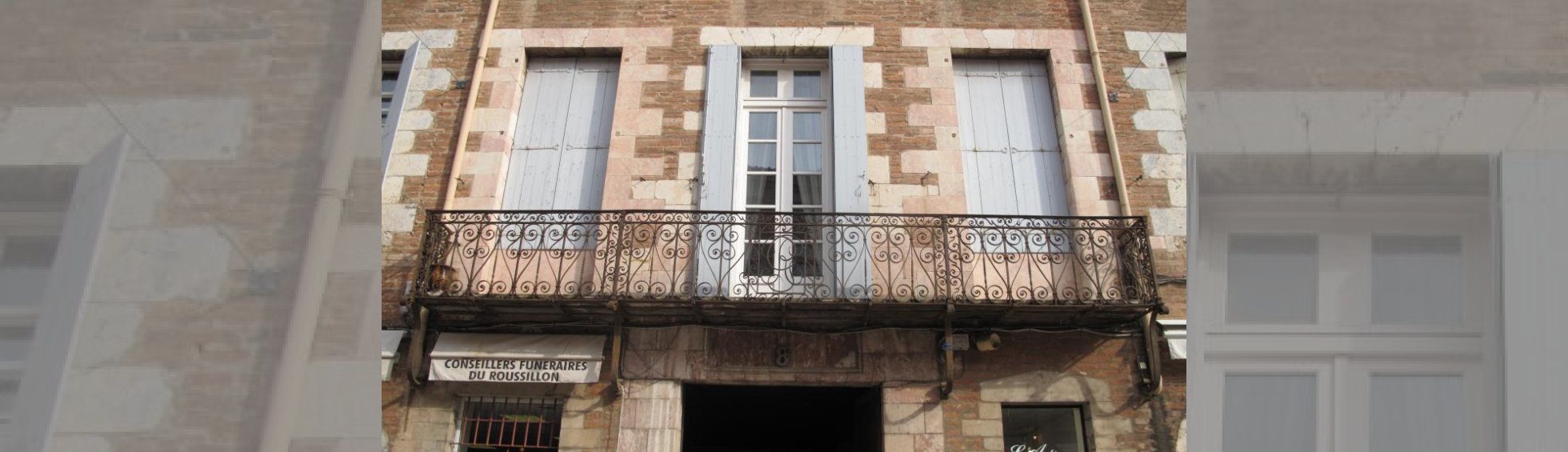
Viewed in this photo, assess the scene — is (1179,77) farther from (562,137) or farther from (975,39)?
(562,137)

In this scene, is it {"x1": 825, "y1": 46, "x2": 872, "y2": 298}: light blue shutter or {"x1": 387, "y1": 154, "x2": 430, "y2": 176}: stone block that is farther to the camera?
{"x1": 387, "y1": 154, "x2": 430, "y2": 176}: stone block

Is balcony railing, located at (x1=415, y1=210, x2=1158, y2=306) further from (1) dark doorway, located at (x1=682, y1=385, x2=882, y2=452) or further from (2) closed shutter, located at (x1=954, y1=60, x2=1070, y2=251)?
(1) dark doorway, located at (x1=682, y1=385, x2=882, y2=452)

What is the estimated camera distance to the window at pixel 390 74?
771 centimetres

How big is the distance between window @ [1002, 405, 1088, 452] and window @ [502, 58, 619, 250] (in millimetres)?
3611

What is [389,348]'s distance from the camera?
6.29 meters

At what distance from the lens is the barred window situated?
6.31 m

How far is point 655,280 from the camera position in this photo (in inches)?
256

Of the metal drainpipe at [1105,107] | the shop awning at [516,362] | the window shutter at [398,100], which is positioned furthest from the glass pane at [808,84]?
the window shutter at [398,100]

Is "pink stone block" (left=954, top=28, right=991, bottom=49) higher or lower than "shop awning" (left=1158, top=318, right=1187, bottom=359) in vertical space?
higher
